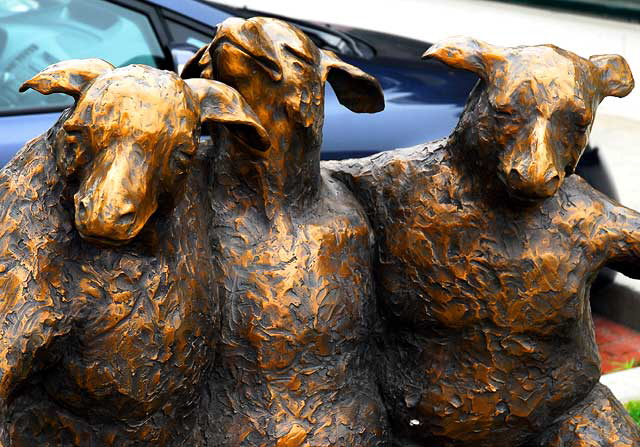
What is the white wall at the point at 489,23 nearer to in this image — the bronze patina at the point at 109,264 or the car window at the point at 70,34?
the car window at the point at 70,34

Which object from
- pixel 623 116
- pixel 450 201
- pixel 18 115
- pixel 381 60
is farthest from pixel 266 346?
pixel 623 116

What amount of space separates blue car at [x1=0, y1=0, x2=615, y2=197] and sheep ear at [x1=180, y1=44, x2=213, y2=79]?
64.6 inches

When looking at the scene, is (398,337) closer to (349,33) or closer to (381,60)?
(381,60)

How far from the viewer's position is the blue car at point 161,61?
3.34 metres

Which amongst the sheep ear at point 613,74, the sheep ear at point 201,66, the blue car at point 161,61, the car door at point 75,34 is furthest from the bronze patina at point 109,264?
the car door at point 75,34

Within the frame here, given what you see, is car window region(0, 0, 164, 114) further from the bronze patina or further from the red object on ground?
the bronze patina

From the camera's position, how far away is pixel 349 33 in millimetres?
4246

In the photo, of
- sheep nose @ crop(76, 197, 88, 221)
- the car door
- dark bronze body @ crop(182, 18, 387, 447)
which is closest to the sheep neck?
dark bronze body @ crop(182, 18, 387, 447)

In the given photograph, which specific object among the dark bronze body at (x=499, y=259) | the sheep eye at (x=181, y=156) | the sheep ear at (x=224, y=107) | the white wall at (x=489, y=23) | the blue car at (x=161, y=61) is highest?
the sheep ear at (x=224, y=107)

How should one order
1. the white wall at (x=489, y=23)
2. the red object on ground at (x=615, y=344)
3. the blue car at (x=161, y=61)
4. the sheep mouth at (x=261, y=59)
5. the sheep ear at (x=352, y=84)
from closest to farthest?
the sheep mouth at (x=261, y=59)
the sheep ear at (x=352, y=84)
the blue car at (x=161, y=61)
the red object on ground at (x=615, y=344)
the white wall at (x=489, y=23)

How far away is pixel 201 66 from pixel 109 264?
1.20ft

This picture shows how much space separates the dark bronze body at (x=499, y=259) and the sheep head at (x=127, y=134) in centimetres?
35

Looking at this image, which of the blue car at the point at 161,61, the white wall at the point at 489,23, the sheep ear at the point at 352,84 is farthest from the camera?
the white wall at the point at 489,23

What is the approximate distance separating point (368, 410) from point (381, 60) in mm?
2439
